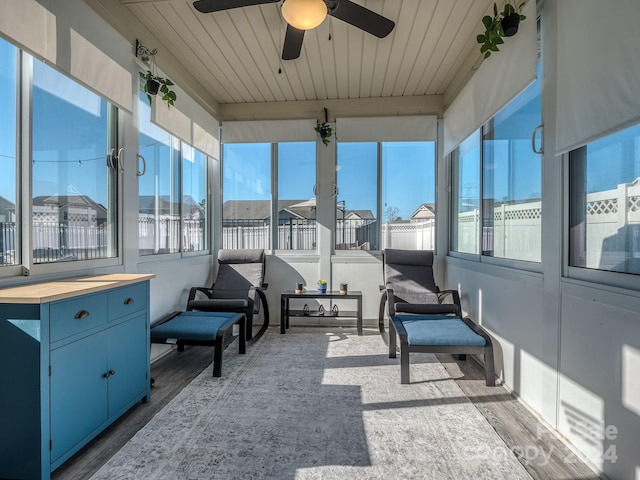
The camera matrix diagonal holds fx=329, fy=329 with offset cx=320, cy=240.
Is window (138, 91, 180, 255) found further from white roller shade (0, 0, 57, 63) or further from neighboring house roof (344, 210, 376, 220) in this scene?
neighboring house roof (344, 210, 376, 220)

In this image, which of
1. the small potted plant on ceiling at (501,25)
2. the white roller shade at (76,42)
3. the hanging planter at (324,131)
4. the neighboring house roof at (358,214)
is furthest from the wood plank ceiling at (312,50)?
the neighboring house roof at (358,214)

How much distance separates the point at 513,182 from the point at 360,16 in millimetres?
1654

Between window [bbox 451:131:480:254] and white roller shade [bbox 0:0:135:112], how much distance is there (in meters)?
3.17

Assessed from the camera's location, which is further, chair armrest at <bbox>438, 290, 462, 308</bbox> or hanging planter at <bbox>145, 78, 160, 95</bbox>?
chair armrest at <bbox>438, 290, 462, 308</bbox>

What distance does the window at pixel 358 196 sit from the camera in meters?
4.41

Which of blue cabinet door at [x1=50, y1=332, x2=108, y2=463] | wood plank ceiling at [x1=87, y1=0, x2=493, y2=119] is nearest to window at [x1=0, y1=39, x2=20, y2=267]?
blue cabinet door at [x1=50, y1=332, x2=108, y2=463]

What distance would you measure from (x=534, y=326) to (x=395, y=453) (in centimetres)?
123

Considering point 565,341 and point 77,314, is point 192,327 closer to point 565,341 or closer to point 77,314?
point 77,314

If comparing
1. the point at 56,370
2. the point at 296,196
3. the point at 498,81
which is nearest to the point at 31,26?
the point at 56,370

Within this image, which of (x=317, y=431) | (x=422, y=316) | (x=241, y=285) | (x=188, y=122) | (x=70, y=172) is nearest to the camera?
(x=317, y=431)

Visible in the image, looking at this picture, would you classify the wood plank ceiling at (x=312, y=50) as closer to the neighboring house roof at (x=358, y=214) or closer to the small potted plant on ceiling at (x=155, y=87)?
the small potted plant on ceiling at (x=155, y=87)

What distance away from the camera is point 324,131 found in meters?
4.27

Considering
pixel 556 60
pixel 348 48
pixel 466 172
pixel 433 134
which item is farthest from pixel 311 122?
pixel 556 60

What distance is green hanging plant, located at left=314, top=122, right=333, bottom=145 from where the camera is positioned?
4254 mm
